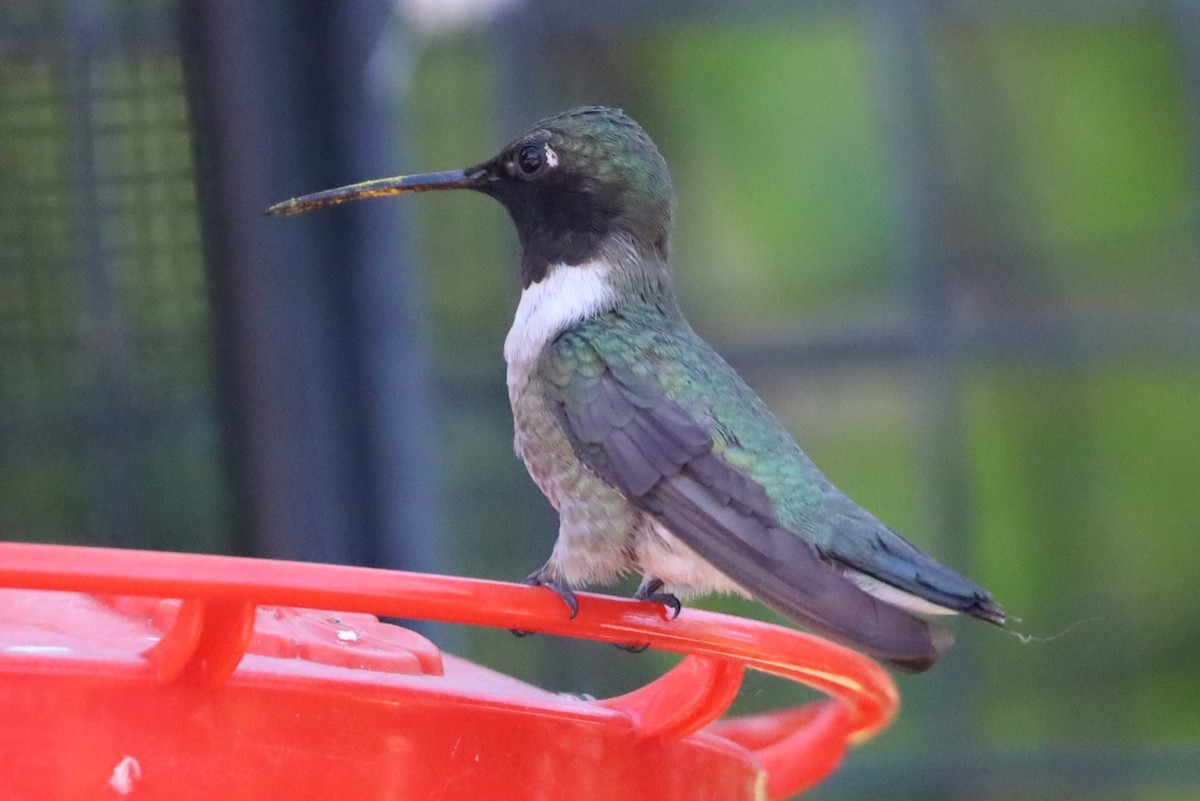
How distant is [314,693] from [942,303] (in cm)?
419

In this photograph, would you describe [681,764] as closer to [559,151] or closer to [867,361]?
[559,151]

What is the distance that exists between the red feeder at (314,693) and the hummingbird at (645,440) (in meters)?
0.15

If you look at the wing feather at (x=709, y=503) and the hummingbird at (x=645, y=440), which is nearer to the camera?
the wing feather at (x=709, y=503)

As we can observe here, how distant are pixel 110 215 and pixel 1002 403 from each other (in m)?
3.27

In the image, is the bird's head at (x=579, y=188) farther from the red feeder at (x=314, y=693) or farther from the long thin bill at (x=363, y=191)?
the red feeder at (x=314, y=693)

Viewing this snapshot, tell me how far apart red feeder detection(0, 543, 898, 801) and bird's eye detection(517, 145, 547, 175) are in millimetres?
1256

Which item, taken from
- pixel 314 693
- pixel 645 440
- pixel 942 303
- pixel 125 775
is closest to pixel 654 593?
pixel 645 440

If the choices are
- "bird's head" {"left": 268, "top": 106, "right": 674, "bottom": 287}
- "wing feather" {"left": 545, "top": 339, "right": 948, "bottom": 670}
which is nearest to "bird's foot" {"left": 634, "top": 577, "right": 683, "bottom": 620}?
"wing feather" {"left": 545, "top": 339, "right": 948, "bottom": 670}

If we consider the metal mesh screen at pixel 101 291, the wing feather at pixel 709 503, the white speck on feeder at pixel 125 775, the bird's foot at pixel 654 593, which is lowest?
the bird's foot at pixel 654 593

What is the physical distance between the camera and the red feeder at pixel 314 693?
4.54 feet

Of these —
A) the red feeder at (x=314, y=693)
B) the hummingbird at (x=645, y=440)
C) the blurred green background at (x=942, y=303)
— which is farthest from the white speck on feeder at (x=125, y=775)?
the blurred green background at (x=942, y=303)

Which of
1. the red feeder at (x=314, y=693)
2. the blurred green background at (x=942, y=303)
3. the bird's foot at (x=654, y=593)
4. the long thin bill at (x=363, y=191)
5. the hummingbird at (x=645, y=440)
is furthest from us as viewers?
the blurred green background at (x=942, y=303)

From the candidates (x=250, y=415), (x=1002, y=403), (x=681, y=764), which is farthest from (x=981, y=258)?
(x=681, y=764)

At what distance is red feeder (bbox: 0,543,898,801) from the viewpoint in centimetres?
138
